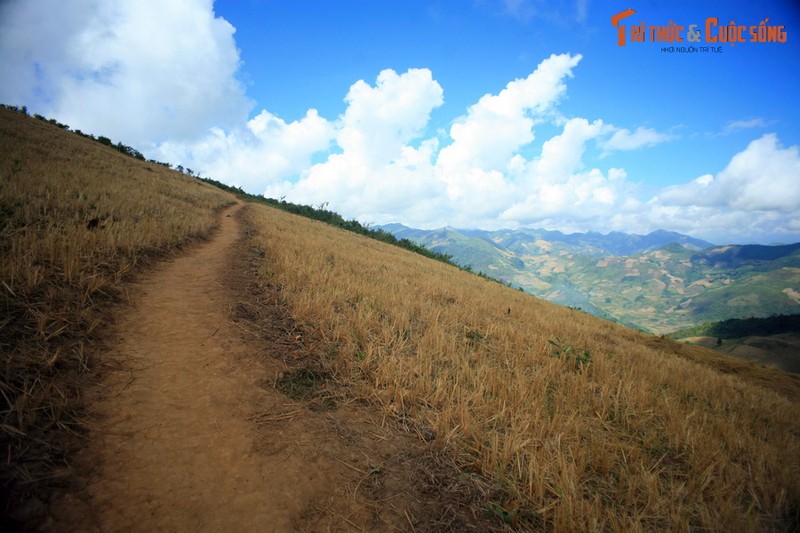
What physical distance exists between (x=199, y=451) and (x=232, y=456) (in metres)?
0.29

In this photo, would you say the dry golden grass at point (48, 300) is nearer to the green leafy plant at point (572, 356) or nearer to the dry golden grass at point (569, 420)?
the dry golden grass at point (569, 420)

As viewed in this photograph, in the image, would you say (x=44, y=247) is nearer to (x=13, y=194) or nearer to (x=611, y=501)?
(x=13, y=194)

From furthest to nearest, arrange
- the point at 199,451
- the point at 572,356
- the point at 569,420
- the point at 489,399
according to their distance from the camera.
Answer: the point at 572,356 → the point at 489,399 → the point at 569,420 → the point at 199,451

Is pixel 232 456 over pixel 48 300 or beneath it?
beneath

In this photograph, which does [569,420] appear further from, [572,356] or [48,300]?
[48,300]

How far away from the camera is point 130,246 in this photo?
685 centimetres

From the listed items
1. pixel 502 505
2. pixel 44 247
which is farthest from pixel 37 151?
pixel 502 505

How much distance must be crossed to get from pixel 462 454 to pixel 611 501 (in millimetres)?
1463

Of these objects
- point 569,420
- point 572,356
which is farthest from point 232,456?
point 572,356

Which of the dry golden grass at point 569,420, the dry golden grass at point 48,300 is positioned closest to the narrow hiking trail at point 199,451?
the dry golden grass at point 48,300

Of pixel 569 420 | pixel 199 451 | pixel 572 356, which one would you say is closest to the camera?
pixel 199 451

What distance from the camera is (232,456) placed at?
277 centimetres

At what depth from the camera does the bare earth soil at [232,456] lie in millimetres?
2256

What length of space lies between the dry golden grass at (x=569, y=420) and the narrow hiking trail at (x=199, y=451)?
3.84ft
